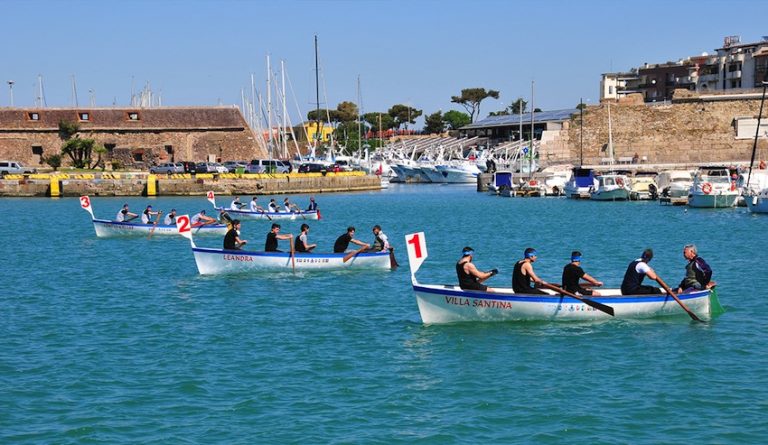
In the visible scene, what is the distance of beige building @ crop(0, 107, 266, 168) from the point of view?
88.0 m

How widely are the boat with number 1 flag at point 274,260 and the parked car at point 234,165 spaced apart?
5418 cm

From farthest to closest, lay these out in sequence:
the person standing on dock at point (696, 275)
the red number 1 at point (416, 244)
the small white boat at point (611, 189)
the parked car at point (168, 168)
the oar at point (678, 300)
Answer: the parked car at point (168, 168) → the small white boat at point (611, 189) → the person standing on dock at point (696, 275) → the oar at point (678, 300) → the red number 1 at point (416, 244)

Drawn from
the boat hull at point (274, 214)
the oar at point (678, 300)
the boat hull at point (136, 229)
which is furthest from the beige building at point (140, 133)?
the oar at point (678, 300)

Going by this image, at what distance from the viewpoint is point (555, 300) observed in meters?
20.3

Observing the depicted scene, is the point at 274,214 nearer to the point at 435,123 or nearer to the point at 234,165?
the point at 234,165

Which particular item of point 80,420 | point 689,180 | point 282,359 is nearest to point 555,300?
point 282,359

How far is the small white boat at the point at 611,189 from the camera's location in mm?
66125

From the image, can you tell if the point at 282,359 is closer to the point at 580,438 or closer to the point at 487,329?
the point at 487,329

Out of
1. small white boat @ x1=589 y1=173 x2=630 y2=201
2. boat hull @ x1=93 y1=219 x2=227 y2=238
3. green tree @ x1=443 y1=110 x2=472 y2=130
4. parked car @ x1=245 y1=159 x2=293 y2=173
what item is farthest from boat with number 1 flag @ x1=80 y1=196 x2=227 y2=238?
green tree @ x1=443 y1=110 x2=472 y2=130

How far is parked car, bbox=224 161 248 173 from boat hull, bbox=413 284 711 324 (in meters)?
63.8

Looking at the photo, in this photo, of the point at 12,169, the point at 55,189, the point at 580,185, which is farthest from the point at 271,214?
the point at 12,169

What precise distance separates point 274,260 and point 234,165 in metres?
58.2

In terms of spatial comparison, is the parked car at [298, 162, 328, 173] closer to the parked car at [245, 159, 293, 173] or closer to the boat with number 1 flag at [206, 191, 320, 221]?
the parked car at [245, 159, 293, 173]

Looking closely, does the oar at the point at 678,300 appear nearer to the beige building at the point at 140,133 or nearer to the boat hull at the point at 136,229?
the boat hull at the point at 136,229
